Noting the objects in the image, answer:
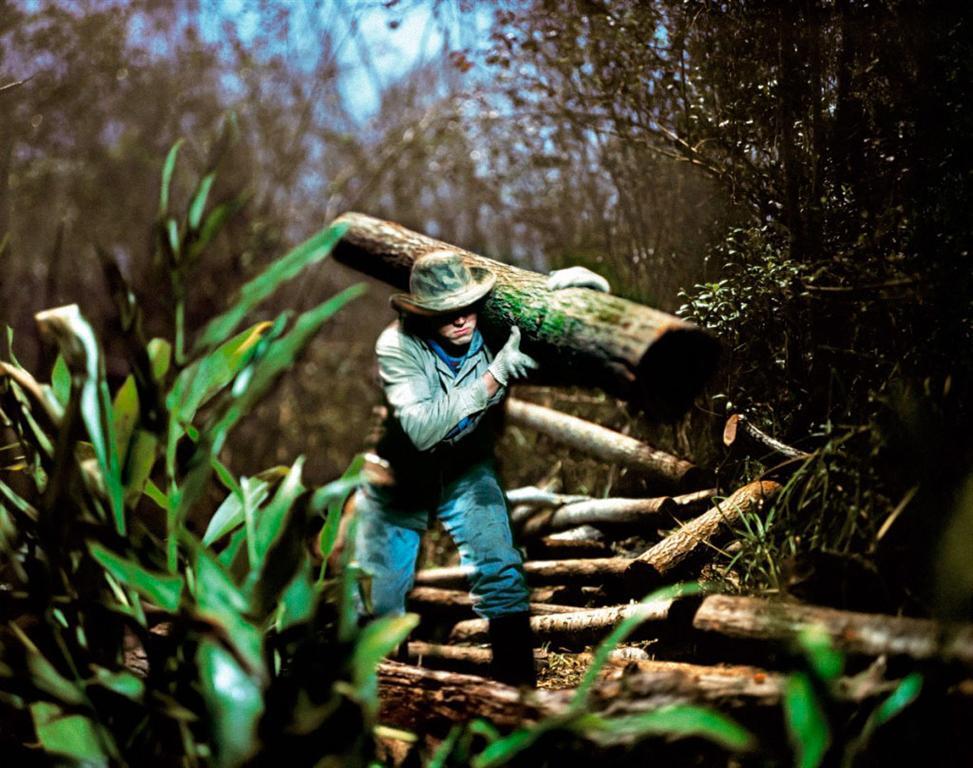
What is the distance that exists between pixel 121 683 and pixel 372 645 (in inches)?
25.8

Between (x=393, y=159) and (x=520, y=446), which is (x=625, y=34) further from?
(x=393, y=159)

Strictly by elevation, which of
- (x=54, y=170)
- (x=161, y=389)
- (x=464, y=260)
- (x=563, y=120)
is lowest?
(x=161, y=389)

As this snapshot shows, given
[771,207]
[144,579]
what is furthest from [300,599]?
[771,207]

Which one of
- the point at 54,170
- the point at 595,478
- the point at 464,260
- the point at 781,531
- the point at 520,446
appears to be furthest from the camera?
the point at 54,170

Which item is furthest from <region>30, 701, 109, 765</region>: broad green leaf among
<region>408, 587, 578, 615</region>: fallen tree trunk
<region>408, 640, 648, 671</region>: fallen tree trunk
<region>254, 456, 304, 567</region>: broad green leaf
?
<region>408, 587, 578, 615</region>: fallen tree trunk

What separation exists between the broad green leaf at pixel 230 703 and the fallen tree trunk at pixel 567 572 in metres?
1.42

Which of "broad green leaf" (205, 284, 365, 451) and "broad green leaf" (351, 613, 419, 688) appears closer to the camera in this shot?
"broad green leaf" (351, 613, 419, 688)

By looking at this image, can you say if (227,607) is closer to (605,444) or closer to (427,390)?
(427,390)

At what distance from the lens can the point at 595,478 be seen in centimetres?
420

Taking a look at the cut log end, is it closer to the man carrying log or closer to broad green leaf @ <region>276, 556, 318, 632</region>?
the man carrying log

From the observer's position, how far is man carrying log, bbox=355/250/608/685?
107 inches

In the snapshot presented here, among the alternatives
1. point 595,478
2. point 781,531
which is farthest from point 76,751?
point 595,478

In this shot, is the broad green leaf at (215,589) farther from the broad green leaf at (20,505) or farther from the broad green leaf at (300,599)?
the broad green leaf at (20,505)

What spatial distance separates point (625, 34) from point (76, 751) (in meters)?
3.26
